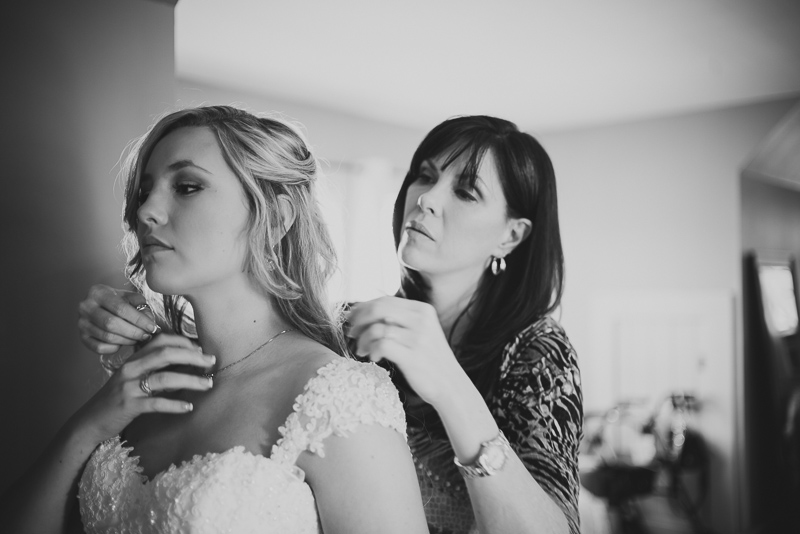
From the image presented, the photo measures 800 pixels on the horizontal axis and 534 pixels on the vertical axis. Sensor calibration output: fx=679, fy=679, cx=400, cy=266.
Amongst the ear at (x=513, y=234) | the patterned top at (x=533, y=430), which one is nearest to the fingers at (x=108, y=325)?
the patterned top at (x=533, y=430)

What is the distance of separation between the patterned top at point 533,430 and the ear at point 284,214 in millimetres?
541

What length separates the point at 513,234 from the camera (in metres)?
1.65

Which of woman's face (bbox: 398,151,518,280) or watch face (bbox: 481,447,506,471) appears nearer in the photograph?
watch face (bbox: 481,447,506,471)

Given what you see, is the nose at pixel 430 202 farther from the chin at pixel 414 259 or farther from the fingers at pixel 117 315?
the fingers at pixel 117 315

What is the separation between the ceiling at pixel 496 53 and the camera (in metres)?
2.98

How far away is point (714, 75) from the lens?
13.0 ft

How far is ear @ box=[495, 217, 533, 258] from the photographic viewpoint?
1632mm

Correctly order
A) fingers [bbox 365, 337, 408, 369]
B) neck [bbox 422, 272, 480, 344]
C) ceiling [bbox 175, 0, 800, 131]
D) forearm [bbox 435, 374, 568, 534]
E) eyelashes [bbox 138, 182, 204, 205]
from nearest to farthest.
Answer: fingers [bbox 365, 337, 408, 369] < forearm [bbox 435, 374, 568, 534] < eyelashes [bbox 138, 182, 204, 205] < neck [bbox 422, 272, 480, 344] < ceiling [bbox 175, 0, 800, 131]

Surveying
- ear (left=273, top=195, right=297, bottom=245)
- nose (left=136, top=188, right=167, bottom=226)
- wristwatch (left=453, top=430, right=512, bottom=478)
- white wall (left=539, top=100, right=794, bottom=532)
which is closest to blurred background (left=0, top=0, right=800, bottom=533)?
white wall (left=539, top=100, right=794, bottom=532)

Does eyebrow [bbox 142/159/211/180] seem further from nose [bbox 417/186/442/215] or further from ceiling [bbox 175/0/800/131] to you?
ceiling [bbox 175/0/800/131]

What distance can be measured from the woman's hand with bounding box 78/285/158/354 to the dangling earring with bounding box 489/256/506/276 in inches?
31.5

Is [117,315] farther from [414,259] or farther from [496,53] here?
[496,53]

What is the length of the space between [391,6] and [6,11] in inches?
70.5

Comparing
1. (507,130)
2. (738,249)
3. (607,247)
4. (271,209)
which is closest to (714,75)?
(738,249)
